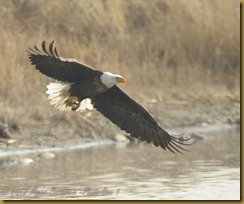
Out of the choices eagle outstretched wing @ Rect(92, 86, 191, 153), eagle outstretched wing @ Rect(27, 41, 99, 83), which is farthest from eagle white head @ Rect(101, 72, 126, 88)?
eagle outstretched wing @ Rect(92, 86, 191, 153)

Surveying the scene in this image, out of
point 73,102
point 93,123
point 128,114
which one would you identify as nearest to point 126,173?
point 128,114

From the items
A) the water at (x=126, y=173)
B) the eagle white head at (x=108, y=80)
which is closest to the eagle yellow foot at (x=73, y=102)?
the eagle white head at (x=108, y=80)

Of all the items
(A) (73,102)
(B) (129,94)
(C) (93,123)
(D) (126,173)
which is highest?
(B) (129,94)

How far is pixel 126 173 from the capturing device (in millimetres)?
10242

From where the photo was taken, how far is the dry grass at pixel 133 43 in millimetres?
12008

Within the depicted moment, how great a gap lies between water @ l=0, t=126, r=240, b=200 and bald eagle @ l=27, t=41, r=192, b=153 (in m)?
0.50

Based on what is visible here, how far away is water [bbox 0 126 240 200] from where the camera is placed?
9.31 metres

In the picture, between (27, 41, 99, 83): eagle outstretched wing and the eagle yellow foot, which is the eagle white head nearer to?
(27, 41, 99, 83): eagle outstretched wing

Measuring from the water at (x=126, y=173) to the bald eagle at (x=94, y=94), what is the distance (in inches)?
19.6

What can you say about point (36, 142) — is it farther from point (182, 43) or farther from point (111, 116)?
point (182, 43)

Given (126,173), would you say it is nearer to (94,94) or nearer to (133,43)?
(94,94)

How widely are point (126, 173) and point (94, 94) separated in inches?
52.5

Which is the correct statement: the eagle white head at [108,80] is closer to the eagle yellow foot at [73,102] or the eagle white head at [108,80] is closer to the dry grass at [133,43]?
the eagle yellow foot at [73,102]

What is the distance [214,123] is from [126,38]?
5.01ft
